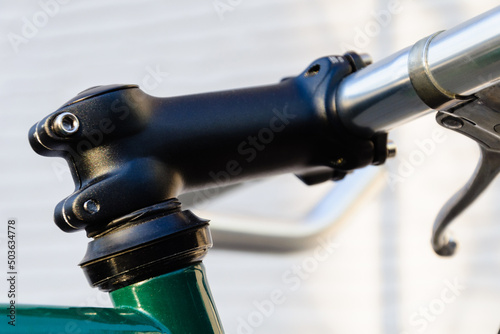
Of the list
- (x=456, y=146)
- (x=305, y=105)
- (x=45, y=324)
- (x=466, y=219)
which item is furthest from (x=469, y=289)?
(x=45, y=324)

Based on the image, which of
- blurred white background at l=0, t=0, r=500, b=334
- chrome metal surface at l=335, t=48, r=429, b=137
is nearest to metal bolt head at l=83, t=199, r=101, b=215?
chrome metal surface at l=335, t=48, r=429, b=137

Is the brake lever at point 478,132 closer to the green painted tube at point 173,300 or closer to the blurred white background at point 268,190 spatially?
the green painted tube at point 173,300

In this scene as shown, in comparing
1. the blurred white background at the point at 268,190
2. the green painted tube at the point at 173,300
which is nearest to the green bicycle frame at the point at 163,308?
the green painted tube at the point at 173,300

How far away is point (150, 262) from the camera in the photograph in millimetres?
526

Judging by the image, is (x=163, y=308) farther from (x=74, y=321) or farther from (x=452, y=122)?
(x=452, y=122)

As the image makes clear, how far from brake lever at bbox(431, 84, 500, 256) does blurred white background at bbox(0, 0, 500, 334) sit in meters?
1.36

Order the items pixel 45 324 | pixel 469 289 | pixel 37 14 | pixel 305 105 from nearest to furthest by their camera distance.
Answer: pixel 45 324 → pixel 305 105 → pixel 469 289 → pixel 37 14

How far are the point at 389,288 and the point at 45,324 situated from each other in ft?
5.95

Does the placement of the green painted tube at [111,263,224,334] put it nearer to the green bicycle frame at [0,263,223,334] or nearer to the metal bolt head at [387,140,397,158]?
the green bicycle frame at [0,263,223,334]

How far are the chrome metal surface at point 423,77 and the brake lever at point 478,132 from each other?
0.02 m

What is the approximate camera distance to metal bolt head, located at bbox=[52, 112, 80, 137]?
1.75 feet

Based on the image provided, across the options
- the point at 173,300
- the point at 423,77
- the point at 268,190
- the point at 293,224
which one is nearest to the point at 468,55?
the point at 423,77

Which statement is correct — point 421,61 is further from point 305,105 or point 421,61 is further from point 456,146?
point 456,146

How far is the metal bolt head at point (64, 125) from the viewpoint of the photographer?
0.53 meters
